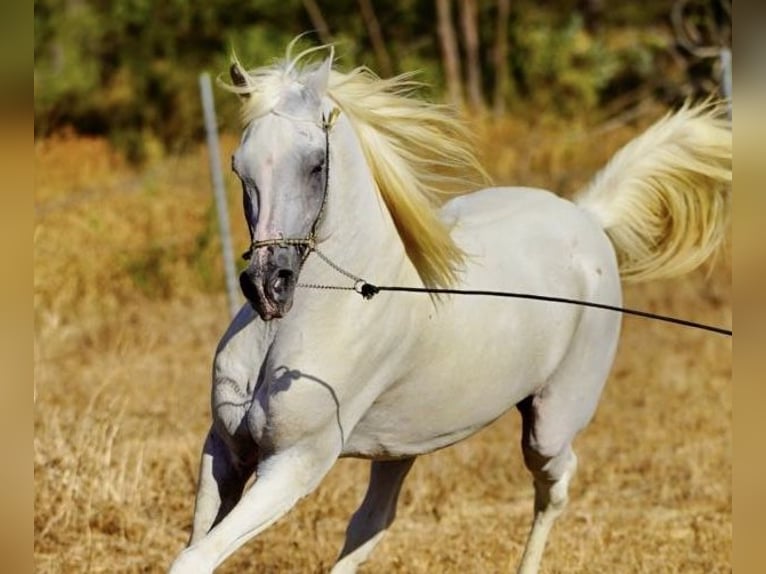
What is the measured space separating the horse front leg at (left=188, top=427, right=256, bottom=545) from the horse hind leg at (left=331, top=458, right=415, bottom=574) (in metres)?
0.97

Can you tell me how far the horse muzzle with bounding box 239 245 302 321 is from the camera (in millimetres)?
3865

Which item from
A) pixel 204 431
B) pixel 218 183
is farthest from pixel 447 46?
pixel 204 431

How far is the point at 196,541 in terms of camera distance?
4367 mm

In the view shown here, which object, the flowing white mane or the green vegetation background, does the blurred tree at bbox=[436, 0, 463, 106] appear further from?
the flowing white mane

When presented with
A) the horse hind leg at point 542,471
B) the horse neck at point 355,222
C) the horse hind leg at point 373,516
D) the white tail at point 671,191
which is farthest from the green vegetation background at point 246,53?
the horse neck at point 355,222

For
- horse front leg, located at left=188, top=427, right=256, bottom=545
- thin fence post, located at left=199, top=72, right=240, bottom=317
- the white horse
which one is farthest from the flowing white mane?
thin fence post, located at left=199, top=72, right=240, bottom=317

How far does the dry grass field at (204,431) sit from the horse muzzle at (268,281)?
222 centimetres

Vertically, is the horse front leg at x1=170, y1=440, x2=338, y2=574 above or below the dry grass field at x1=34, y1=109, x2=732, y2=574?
above

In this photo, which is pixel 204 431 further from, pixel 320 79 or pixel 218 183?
pixel 320 79

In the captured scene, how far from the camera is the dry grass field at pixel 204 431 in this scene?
20.1 ft

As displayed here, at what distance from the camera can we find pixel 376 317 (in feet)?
14.7

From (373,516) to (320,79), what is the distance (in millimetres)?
1849

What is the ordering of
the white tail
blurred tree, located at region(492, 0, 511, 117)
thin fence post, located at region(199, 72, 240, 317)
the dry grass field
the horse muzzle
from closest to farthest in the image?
the horse muzzle, the dry grass field, the white tail, thin fence post, located at region(199, 72, 240, 317), blurred tree, located at region(492, 0, 511, 117)

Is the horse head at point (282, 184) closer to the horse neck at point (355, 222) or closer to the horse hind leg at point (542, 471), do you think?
the horse neck at point (355, 222)
